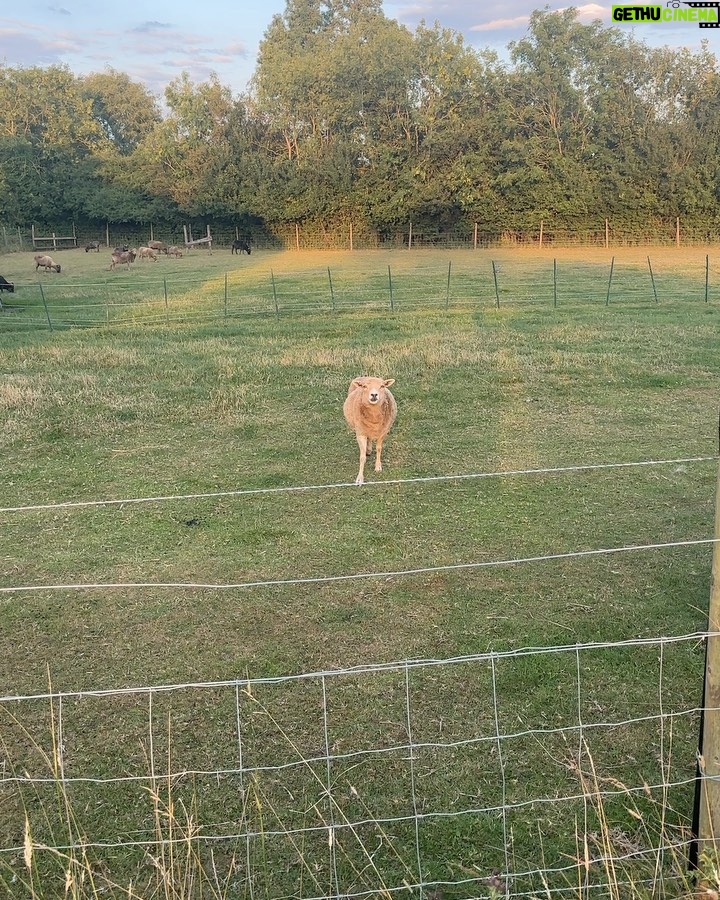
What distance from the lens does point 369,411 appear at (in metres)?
7.41

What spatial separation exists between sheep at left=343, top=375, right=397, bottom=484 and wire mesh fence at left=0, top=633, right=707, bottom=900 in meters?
3.34

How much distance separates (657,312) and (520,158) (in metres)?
27.5

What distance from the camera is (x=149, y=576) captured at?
5.62 metres

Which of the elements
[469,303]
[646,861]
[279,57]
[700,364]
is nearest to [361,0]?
[279,57]

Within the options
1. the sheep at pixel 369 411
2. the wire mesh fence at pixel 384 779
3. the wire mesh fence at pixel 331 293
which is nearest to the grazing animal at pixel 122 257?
the wire mesh fence at pixel 331 293

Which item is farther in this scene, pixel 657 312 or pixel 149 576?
pixel 657 312

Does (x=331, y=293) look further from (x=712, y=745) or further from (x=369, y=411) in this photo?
(x=712, y=745)

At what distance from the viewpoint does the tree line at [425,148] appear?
40.8 metres

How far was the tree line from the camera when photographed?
40844 millimetres

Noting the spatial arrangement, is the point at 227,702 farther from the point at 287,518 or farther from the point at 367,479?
the point at 367,479

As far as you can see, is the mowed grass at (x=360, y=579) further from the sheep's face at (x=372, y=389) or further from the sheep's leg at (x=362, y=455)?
the sheep's face at (x=372, y=389)

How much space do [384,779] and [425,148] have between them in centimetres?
4455

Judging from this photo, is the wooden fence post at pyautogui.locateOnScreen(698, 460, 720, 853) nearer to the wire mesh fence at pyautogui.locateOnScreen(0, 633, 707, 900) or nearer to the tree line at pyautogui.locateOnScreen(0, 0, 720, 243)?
the wire mesh fence at pyautogui.locateOnScreen(0, 633, 707, 900)

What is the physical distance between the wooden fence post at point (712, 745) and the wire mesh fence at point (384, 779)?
0.30 metres
